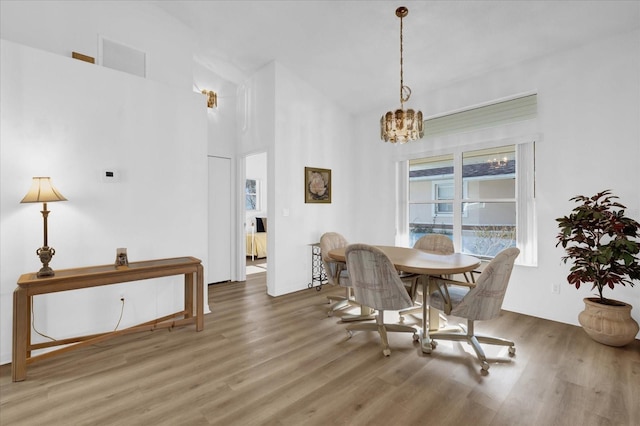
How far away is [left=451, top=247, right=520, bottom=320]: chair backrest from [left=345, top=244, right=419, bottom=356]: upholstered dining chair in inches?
17.6

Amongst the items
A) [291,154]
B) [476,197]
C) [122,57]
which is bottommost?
[476,197]

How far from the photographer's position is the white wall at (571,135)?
9.53ft

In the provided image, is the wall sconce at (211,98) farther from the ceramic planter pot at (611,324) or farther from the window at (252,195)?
the ceramic planter pot at (611,324)

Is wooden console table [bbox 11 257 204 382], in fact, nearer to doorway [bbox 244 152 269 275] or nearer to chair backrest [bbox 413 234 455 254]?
chair backrest [bbox 413 234 455 254]

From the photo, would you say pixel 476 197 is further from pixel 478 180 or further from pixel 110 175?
pixel 110 175

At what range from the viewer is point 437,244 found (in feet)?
12.0

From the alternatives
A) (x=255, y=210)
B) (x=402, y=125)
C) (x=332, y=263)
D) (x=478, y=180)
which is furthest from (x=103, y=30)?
(x=255, y=210)

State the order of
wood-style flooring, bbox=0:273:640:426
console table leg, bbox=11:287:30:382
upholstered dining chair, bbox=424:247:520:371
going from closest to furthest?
wood-style flooring, bbox=0:273:640:426 < console table leg, bbox=11:287:30:382 < upholstered dining chair, bbox=424:247:520:371

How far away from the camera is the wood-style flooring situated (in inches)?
71.5

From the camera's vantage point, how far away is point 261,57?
4273mm

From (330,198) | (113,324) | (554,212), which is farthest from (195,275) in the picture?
(554,212)

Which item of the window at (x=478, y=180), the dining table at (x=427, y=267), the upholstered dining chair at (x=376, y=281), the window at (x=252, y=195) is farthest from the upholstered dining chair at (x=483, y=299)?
the window at (x=252, y=195)

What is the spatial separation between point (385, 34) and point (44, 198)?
12.1 feet

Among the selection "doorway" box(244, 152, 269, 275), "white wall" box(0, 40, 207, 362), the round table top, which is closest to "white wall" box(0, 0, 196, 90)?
"white wall" box(0, 40, 207, 362)
